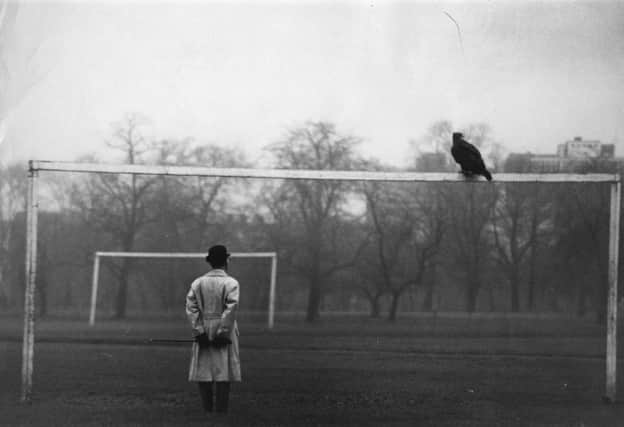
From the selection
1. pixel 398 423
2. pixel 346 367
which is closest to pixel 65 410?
pixel 398 423

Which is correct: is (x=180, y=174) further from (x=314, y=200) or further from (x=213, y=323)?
(x=314, y=200)

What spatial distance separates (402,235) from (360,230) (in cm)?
209

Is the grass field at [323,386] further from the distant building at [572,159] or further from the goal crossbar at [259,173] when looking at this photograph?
the distant building at [572,159]

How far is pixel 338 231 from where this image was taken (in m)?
38.6

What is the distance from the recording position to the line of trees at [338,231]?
34.0 m

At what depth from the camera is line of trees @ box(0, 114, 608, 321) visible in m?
34.0

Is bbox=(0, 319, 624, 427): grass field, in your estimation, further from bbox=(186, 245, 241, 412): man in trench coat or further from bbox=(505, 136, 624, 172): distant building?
bbox=(505, 136, 624, 172): distant building

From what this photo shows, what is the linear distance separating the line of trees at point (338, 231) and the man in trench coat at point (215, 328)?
24013 mm

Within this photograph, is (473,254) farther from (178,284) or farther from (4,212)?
(4,212)

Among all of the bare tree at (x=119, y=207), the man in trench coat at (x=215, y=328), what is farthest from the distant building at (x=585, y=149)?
the man in trench coat at (x=215, y=328)

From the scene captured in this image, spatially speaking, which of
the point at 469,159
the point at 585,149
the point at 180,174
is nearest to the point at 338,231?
the point at 585,149

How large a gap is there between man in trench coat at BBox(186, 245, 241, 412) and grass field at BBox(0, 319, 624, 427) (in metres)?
0.42

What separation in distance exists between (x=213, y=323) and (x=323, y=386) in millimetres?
3329

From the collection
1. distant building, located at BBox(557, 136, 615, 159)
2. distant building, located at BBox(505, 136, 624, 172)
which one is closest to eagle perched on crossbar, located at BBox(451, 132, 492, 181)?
distant building, located at BBox(505, 136, 624, 172)
